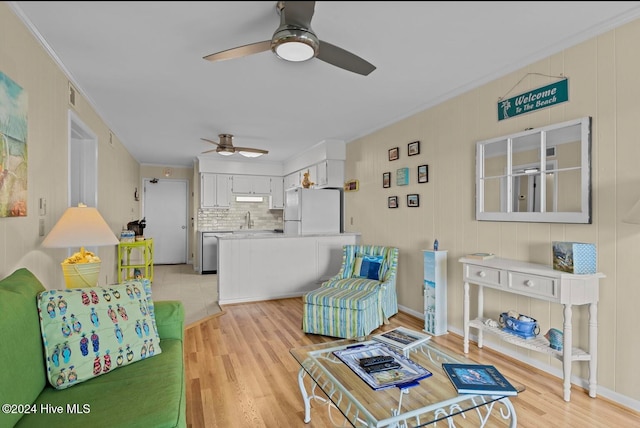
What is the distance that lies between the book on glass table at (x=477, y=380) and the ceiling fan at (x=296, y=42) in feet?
5.81

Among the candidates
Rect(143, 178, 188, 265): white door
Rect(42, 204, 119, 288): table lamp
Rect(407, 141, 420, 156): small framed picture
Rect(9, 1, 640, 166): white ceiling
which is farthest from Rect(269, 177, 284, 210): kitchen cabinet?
Rect(42, 204, 119, 288): table lamp

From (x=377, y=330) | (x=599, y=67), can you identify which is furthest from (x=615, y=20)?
(x=377, y=330)

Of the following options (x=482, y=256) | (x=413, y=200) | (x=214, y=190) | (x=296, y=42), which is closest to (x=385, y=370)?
(x=482, y=256)

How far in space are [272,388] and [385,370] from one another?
98cm

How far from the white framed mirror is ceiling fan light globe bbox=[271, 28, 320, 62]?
5.97ft

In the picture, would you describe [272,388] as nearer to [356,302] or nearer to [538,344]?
[356,302]

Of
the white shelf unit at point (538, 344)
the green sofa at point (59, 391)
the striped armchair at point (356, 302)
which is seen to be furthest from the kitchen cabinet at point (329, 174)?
the green sofa at point (59, 391)

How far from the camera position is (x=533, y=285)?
2213 mm

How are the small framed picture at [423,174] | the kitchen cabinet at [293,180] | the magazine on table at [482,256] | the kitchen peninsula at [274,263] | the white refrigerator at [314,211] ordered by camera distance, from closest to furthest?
the magazine on table at [482,256], the small framed picture at [423,174], the kitchen peninsula at [274,263], the white refrigerator at [314,211], the kitchen cabinet at [293,180]

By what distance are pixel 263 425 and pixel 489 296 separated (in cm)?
209

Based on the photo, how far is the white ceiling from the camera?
1.79 m

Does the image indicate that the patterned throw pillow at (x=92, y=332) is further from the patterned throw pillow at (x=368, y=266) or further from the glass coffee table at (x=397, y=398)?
the patterned throw pillow at (x=368, y=266)

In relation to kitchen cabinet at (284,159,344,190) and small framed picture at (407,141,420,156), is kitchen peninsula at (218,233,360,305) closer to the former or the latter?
kitchen cabinet at (284,159,344,190)

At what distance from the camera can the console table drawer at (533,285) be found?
82.6 inches
